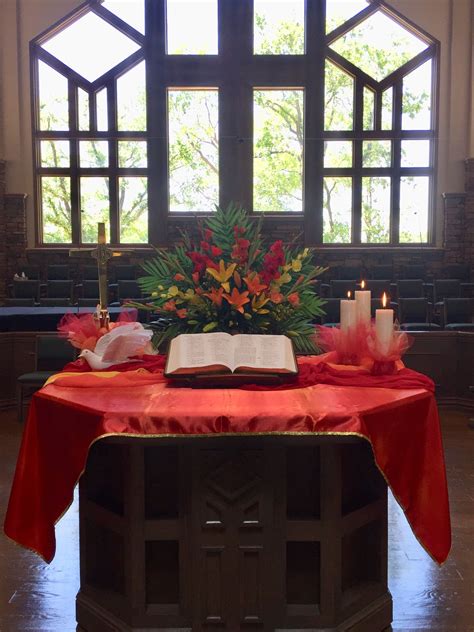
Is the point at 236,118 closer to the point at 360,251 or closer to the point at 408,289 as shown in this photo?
the point at 360,251

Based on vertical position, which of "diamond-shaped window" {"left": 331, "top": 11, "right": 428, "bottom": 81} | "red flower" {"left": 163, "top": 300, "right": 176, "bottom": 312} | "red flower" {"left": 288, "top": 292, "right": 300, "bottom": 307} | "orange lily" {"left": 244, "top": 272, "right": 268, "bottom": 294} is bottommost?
"red flower" {"left": 163, "top": 300, "right": 176, "bottom": 312}

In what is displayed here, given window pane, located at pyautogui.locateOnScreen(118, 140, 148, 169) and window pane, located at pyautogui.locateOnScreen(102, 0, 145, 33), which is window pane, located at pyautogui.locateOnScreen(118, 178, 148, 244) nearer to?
window pane, located at pyautogui.locateOnScreen(118, 140, 148, 169)

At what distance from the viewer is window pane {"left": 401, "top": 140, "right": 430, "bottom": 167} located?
11.4 meters

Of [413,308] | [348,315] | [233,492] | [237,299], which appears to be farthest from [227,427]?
[413,308]

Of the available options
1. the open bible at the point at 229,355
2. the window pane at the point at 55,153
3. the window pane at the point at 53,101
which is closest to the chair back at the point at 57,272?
the window pane at the point at 55,153

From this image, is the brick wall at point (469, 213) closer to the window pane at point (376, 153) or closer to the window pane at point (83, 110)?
the window pane at point (376, 153)

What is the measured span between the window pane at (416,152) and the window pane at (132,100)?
172 inches

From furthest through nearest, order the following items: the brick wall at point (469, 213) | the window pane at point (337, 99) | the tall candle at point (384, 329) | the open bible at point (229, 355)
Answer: the window pane at point (337, 99), the brick wall at point (469, 213), the tall candle at point (384, 329), the open bible at point (229, 355)

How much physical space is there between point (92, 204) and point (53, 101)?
70.3 inches

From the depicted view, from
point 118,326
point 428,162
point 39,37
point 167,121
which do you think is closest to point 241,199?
point 167,121

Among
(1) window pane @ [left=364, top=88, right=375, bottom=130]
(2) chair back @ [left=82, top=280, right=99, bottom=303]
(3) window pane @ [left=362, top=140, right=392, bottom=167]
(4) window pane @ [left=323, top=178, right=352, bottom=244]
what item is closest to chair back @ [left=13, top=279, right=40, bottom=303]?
(2) chair back @ [left=82, top=280, right=99, bottom=303]

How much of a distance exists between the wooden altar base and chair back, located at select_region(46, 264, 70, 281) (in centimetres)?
910

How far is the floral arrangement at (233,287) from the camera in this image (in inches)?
93.2

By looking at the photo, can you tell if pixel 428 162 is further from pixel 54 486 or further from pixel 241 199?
pixel 54 486
